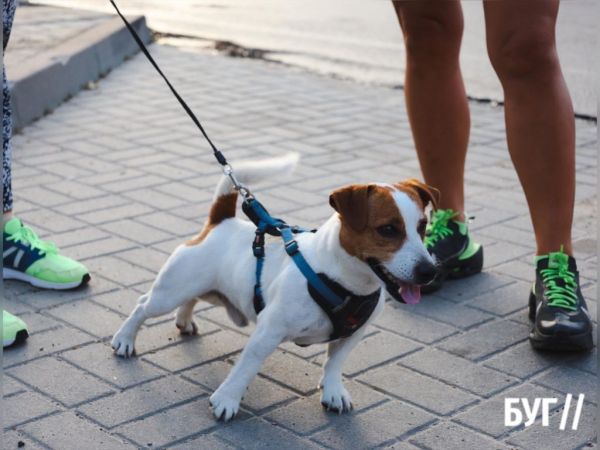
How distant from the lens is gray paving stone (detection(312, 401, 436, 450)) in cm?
268

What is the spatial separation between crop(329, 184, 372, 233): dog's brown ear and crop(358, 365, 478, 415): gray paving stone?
697 millimetres

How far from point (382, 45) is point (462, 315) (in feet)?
22.4

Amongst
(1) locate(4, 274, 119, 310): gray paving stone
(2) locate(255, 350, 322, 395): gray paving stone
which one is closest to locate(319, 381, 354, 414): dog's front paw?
(2) locate(255, 350, 322, 395): gray paving stone

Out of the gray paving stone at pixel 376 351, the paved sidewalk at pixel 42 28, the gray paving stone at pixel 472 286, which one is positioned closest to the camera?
the gray paving stone at pixel 376 351

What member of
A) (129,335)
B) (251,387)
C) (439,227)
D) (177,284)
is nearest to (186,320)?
(129,335)

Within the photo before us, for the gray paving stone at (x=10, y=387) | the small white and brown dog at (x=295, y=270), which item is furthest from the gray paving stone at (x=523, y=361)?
the gray paving stone at (x=10, y=387)

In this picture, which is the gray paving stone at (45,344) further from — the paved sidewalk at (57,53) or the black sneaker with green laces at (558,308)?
the paved sidewalk at (57,53)

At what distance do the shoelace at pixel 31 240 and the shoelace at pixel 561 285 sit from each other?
2.21 meters

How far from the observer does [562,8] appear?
11289 mm

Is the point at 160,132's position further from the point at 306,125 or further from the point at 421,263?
the point at 421,263

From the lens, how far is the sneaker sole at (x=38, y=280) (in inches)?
146

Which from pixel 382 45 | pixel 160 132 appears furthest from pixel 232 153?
pixel 382 45

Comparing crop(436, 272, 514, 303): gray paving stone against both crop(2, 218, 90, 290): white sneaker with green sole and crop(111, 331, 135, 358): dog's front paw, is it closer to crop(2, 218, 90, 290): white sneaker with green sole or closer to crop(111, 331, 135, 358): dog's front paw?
crop(111, 331, 135, 358): dog's front paw

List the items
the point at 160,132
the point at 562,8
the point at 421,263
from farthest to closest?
1. the point at 562,8
2. the point at 160,132
3. the point at 421,263
